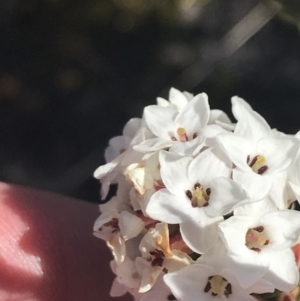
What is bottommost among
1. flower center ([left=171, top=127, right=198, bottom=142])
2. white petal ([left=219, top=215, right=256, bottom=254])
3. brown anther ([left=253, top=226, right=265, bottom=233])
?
white petal ([left=219, top=215, right=256, bottom=254])

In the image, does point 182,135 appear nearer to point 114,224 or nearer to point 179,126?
point 179,126

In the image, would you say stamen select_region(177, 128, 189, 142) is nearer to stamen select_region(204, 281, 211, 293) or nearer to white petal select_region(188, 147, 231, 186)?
white petal select_region(188, 147, 231, 186)

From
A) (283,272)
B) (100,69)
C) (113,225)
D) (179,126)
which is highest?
(100,69)

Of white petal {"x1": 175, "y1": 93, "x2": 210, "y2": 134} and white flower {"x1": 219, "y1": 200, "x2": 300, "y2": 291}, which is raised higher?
white petal {"x1": 175, "y1": 93, "x2": 210, "y2": 134}

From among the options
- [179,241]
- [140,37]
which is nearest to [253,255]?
[179,241]

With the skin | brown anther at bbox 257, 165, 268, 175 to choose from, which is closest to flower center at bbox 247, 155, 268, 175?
brown anther at bbox 257, 165, 268, 175

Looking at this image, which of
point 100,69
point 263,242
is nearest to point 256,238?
point 263,242

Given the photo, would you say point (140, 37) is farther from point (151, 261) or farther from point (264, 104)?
point (151, 261)
